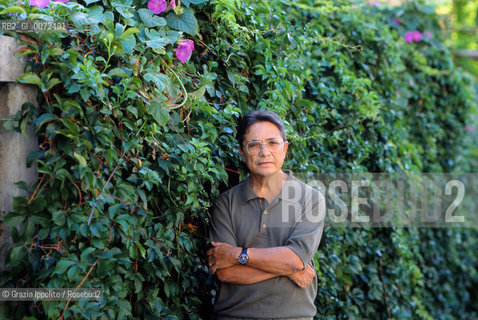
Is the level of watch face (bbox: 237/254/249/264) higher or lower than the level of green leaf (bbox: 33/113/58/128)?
lower

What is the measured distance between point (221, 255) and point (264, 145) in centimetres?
51

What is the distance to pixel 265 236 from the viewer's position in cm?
242

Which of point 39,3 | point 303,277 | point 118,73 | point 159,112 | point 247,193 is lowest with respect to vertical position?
point 303,277

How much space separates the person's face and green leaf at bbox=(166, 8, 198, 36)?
490 mm

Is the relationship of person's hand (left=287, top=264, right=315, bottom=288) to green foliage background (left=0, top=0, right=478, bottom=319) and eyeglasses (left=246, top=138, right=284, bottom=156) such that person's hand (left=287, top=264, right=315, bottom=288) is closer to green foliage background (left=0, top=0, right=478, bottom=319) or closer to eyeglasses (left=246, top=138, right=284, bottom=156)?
green foliage background (left=0, top=0, right=478, bottom=319)

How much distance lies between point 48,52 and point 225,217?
1.02 metres

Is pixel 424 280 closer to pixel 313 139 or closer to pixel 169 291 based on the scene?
pixel 313 139

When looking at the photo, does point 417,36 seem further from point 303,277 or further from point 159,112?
point 159,112

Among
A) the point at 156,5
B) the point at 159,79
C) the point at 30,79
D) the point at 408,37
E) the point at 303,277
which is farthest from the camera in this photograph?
the point at 408,37

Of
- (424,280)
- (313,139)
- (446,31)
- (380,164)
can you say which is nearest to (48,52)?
(313,139)

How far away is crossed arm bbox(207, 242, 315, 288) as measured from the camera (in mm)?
2293

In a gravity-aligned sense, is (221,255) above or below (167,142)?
below

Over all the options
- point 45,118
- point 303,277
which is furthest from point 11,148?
point 303,277

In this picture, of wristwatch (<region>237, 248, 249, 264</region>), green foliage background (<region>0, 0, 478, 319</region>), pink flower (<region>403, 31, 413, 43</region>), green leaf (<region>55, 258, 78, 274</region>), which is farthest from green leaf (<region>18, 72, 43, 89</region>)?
pink flower (<region>403, 31, 413, 43</region>)
